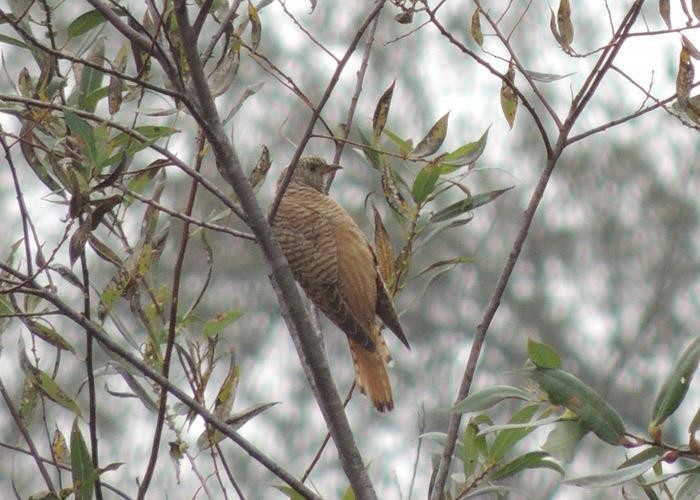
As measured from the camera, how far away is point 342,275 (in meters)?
2.92

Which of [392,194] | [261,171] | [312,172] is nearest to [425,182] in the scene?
[392,194]

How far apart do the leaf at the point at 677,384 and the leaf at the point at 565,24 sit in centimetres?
64

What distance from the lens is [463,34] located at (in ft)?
25.6

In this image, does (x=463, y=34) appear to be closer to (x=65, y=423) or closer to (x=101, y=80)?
(x=65, y=423)

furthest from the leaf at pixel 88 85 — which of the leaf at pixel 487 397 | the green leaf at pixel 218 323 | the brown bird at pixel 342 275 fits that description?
the brown bird at pixel 342 275

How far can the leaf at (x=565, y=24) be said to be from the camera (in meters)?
1.75

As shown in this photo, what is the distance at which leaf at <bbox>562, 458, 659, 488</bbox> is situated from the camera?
4.00 feet

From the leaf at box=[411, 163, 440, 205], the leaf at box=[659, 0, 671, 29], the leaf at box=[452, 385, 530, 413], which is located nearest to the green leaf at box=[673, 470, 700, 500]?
the leaf at box=[452, 385, 530, 413]

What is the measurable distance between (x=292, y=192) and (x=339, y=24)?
16.4 feet

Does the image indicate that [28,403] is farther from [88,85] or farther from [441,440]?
[441,440]

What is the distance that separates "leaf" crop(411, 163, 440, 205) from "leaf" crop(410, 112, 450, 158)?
31 millimetres

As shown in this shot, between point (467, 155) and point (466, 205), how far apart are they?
0.08 metres

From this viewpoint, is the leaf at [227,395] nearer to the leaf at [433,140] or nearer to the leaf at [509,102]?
the leaf at [433,140]

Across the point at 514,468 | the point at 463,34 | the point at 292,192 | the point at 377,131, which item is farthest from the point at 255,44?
the point at 463,34
